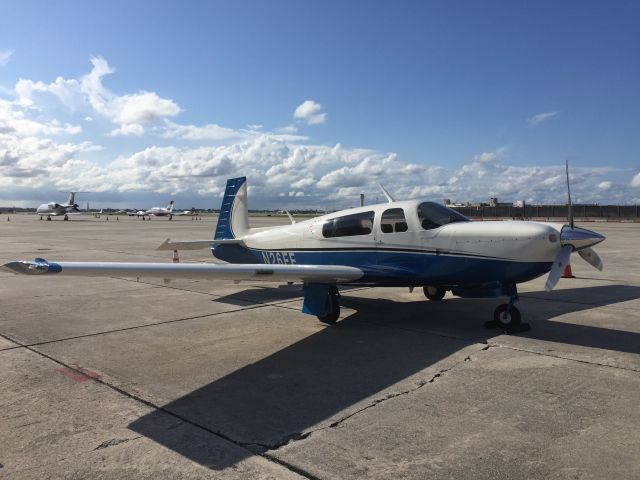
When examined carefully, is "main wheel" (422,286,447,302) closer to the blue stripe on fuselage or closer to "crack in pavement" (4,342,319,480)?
the blue stripe on fuselage

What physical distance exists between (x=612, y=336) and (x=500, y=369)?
269 cm

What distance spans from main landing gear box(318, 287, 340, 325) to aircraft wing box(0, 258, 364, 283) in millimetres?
322

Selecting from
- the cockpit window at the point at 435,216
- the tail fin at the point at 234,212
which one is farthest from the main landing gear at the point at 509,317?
the tail fin at the point at 234,212

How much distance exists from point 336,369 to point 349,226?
11.7 feet

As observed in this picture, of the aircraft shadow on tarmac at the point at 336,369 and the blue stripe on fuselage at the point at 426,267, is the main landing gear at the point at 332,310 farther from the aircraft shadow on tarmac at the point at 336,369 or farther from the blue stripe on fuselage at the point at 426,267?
the blue stripe on fuselage at the point at 426,267

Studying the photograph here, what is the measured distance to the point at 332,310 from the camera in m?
8.10

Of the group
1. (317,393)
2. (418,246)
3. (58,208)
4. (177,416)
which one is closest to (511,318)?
(418,246)

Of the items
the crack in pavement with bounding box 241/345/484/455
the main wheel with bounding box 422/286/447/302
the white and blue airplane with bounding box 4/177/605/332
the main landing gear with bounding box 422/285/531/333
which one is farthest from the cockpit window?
the crack in pavement with bounding box 241/345/484/455

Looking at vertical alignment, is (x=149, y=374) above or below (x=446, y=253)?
below

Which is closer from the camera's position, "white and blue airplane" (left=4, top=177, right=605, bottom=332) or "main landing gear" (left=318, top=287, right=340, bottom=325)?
"white and blue airplane" (left=4, top=177, right=605, bottom=332)

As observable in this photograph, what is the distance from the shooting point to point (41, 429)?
4.17 metres

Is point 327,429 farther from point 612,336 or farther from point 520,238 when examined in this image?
point 612,336

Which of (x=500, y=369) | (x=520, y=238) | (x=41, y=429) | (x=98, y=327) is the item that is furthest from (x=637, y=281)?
(x=41, y=429)

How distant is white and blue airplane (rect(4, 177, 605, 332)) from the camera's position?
678 centimetres
